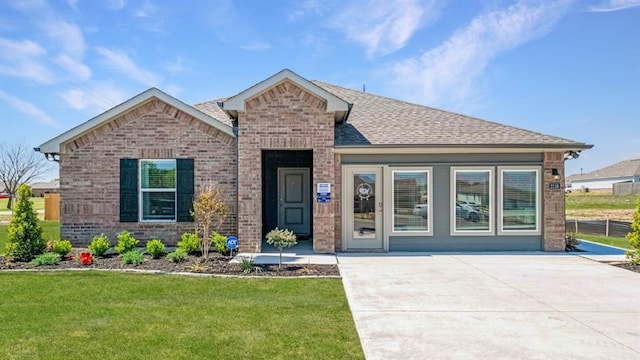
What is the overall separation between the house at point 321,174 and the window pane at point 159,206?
0.03 meters

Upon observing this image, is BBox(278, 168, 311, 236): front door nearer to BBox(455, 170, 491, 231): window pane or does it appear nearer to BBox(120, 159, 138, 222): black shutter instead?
BBox(120, 159, 138, 222): black shutter

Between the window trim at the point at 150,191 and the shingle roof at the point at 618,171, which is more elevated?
the shingle roof at the point at 618,171

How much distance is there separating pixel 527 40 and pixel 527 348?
12145mm

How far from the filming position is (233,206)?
1163 cm

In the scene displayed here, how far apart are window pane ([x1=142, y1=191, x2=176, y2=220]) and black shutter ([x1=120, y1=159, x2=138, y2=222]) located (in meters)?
0.29

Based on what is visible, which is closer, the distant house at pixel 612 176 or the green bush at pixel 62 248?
the green bush at pixel 62 248

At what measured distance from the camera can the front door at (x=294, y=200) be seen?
1416 centimetres

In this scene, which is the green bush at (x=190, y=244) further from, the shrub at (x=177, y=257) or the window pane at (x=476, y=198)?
the window pane at (x=476, y=198)

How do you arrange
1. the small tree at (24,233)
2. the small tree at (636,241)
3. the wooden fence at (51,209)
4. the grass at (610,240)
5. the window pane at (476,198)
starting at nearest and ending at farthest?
the small tree at (636,241) < the small tree at (24,233) < the window pane at (476,198) < the grass at (610,240) < the wooden fence at (51,209)

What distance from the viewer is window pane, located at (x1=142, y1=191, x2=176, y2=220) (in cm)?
1166

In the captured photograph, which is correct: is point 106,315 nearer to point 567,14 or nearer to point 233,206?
point 233,206

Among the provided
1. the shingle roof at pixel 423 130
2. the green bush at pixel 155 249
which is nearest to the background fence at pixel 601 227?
the shingle roof at pixel 423 130

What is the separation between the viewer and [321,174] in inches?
424

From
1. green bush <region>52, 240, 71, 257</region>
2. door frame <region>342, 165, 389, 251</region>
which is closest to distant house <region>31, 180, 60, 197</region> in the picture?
green bush <region>52, 240, 71, 257</region>
